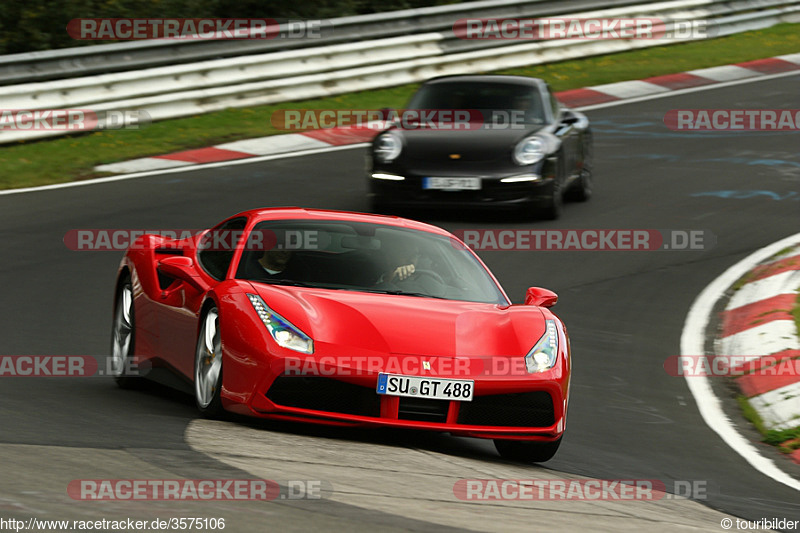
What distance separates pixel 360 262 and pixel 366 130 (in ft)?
35.3

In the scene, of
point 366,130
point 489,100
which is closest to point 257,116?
point 366,130

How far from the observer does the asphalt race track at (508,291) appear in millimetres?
4918

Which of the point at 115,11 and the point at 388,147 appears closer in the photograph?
the point at 388,147

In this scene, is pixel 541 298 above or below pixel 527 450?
above

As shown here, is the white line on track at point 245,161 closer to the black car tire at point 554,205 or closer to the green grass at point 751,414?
the black car tire at point 554,205

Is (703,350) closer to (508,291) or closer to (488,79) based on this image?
(508,291)

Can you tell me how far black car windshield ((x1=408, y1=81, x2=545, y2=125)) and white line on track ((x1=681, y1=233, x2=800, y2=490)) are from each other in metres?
2.83

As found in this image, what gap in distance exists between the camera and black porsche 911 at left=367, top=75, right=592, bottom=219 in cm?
1264

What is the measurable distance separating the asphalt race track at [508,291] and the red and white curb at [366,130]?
564 millimetres

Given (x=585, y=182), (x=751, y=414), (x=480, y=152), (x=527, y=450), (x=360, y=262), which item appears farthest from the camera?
(x=585, y=182)

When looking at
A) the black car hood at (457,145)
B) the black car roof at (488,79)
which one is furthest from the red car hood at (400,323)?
the black car roof at (488,79)

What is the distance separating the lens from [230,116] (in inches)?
684

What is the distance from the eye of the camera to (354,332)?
233 inches

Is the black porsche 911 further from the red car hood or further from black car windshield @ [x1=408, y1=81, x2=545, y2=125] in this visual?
the red car hood
